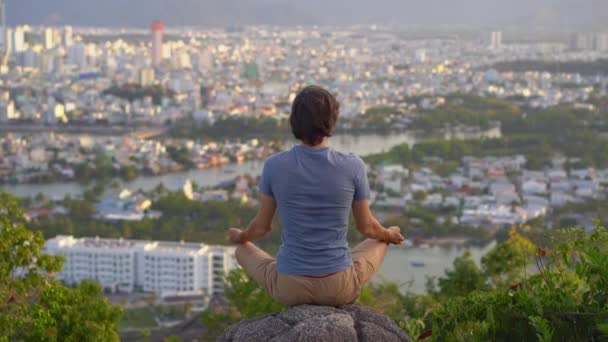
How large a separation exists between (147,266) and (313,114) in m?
5.56

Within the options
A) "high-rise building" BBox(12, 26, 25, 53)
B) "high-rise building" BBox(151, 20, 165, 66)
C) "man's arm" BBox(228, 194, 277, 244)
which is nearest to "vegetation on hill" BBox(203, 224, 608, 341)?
"man's arm" BBox(228, 194, 277, 244)

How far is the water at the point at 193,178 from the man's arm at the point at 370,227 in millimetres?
8465

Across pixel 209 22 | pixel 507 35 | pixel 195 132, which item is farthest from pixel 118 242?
pixel 209 22

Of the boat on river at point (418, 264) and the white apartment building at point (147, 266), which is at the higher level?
the boat on river at point (418, 264)

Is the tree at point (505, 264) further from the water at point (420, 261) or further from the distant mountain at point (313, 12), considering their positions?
the distant mountain at point (313, 12)

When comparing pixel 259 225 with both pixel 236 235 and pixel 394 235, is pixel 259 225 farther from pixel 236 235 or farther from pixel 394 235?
pixel 394 235

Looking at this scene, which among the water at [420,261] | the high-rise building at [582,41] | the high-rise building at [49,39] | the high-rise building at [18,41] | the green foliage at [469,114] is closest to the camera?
the water at [420,261]

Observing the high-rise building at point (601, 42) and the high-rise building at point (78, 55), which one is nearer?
the high-rise building at point (601, 42)

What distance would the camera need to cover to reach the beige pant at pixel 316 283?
1374 mm

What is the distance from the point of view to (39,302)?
224 centimetres

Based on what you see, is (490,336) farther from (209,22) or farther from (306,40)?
(209,22)

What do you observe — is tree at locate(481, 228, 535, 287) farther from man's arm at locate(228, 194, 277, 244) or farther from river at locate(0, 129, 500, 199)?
river at locate(0, 129, 500, 199)

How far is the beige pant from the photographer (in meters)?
→ 1.37

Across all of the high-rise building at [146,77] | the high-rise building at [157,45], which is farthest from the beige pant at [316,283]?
the high-rise building at [157,45]
